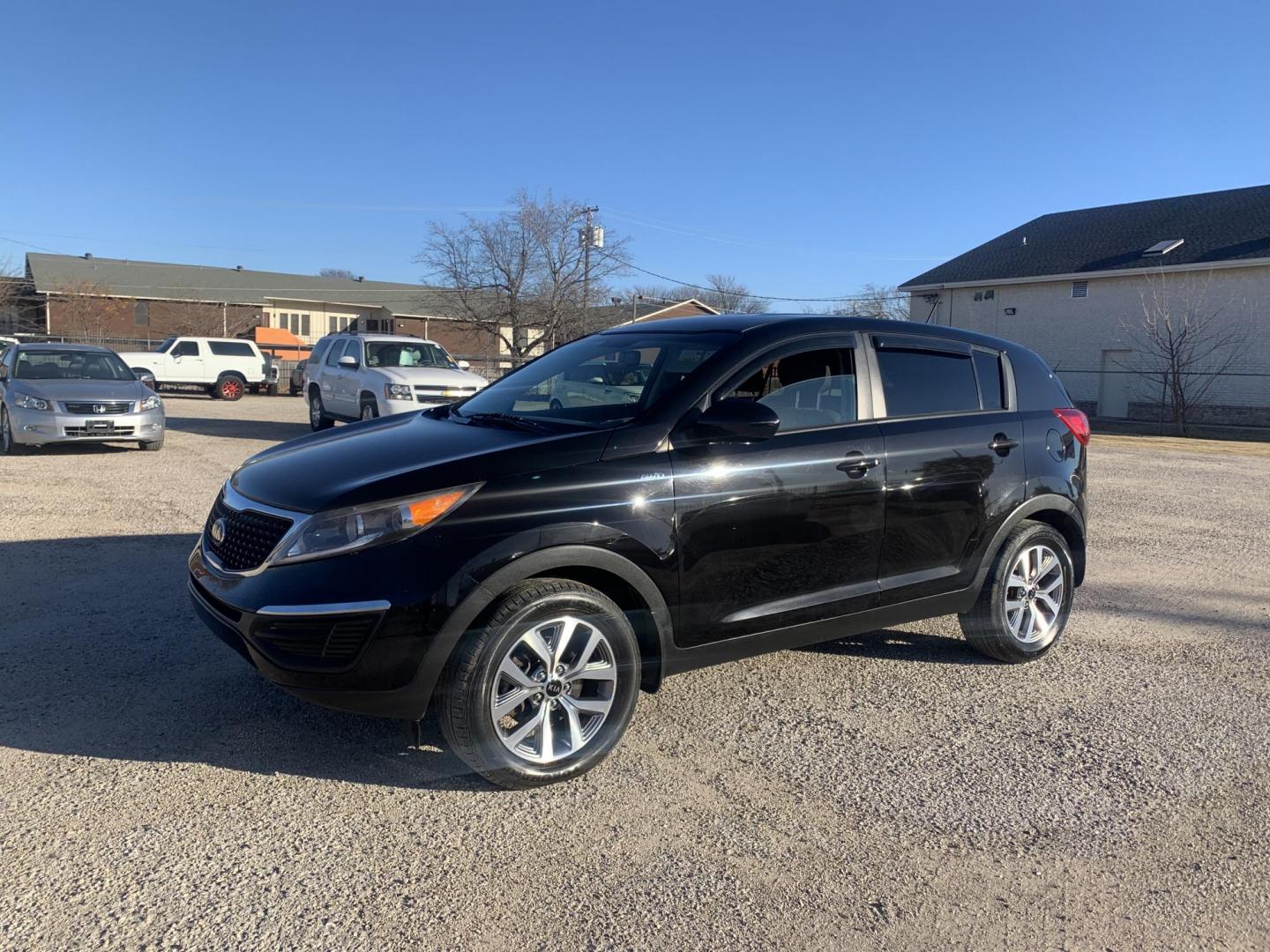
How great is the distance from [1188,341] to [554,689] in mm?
30210

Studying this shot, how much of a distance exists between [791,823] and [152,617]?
13.0ft

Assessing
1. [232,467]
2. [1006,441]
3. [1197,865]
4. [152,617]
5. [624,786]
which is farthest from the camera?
[232,467]

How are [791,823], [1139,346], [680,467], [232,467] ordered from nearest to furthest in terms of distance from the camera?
[791,823], [680,467], [232,467], [1139,346]

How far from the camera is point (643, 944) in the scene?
8.95ft

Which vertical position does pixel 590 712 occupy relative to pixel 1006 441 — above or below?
below

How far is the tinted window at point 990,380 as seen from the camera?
5246mm

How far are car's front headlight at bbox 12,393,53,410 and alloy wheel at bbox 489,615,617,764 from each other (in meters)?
11.1

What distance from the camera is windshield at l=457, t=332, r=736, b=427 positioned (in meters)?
4.28

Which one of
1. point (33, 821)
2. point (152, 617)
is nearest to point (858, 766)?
point (33, 821)

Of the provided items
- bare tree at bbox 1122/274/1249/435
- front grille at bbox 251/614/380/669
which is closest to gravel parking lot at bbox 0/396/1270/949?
front grille at bbox 251/614/380/669

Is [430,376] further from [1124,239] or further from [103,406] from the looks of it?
[1124,239]

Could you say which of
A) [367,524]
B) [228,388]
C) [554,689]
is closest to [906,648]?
[554,689]

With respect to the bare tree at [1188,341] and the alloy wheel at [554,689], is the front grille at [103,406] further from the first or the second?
the bare tree at [1188,341]

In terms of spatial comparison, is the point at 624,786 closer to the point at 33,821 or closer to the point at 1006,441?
the point at 33,821
